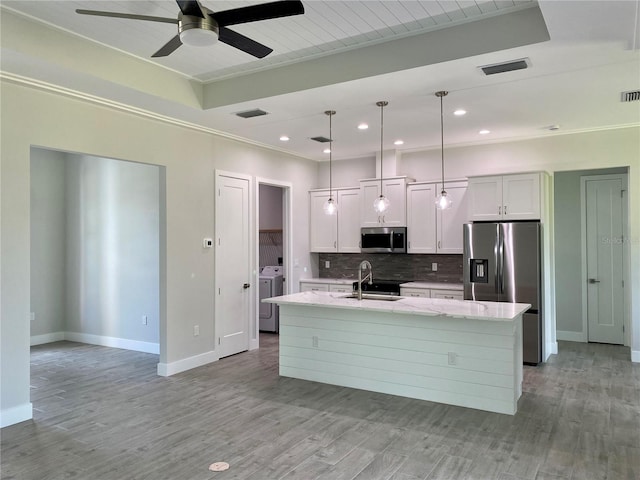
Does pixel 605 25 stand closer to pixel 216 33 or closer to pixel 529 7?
pixel 529 7

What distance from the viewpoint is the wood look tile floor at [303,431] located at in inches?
119

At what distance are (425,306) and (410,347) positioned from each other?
0.43 meters

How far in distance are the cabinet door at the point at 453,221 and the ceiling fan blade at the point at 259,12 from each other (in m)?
4.49

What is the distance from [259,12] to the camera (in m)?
2.49

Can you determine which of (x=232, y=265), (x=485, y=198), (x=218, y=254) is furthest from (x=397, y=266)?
(x=218, y=254)

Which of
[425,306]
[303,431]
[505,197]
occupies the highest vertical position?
[505,197]

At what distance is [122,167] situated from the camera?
21.5 ft

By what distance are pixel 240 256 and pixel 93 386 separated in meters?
2.32

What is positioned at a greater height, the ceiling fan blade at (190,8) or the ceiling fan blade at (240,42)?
the ceiling fan blade at (190,8)

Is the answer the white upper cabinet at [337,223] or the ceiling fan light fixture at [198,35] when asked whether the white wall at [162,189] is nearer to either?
the white upper cabinet at [337,223]

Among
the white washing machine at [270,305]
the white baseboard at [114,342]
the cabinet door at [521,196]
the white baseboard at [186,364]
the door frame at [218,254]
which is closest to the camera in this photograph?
the white baseboard at [186,364]

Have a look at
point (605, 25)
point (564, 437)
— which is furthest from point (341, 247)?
point (605, 25)

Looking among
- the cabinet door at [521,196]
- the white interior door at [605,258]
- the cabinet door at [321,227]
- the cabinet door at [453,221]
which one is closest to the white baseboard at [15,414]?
the cabinet door at [321,227]

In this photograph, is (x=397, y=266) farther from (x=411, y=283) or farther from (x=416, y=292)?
(x=416, y=292)
